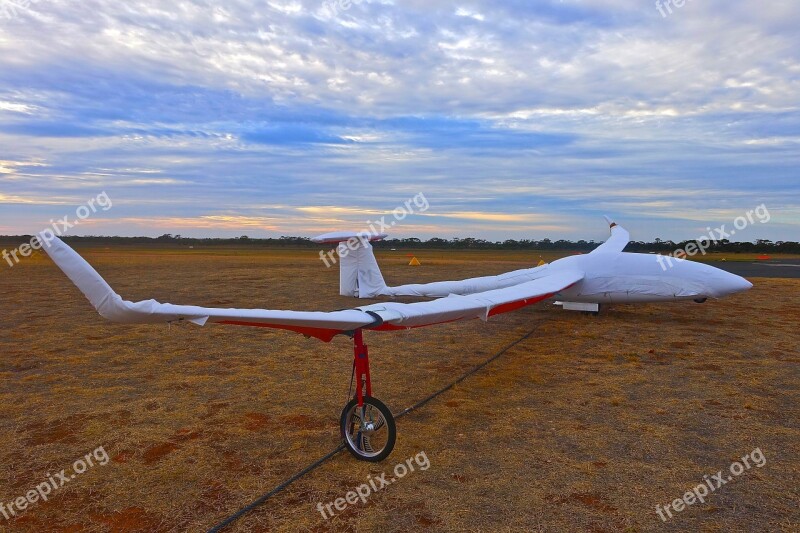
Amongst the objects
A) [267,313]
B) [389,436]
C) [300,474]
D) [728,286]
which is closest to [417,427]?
[389,436]

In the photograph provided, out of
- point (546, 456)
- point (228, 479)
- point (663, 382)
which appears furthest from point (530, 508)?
point (663, 382)

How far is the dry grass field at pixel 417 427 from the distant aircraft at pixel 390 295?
63cm

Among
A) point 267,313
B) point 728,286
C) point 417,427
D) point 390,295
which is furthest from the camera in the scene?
point 390,295

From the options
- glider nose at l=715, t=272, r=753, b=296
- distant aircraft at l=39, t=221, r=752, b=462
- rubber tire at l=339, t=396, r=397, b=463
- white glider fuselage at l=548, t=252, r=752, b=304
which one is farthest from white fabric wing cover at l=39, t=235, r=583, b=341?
glider nose at l=715, t=272, r=753, b=296

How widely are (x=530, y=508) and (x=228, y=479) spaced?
116 inches

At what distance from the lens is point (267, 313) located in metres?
4.62

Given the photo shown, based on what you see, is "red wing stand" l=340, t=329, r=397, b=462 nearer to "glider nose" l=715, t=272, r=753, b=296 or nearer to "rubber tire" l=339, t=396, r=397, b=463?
"rubber tire" l=339, t=396, r=397, b=463

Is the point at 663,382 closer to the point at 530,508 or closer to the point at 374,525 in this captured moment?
the point at 530,508

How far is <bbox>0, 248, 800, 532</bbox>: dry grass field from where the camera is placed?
14.3 ft

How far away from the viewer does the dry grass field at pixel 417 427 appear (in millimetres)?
4359

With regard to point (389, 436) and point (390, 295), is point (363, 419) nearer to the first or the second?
point (389, 436)

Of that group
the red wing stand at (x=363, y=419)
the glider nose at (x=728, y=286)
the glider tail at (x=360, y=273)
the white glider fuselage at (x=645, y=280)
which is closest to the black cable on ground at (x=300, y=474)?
the red wing stand at (x=363, y=419)

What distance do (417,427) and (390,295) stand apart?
25.2 feet

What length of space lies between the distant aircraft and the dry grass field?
632 mm
